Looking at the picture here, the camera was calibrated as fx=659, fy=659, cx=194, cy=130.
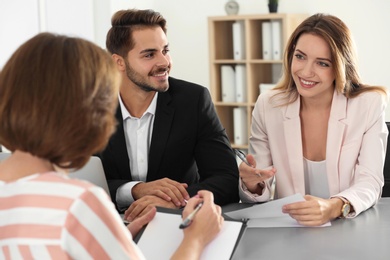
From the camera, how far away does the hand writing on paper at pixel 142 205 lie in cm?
210

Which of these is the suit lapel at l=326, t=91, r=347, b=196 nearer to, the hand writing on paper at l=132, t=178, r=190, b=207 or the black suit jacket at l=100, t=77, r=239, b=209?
the black suit jacket at l=100, t=77, r=239, b=209

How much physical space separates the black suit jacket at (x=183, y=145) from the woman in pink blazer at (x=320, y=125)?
0.52 feet

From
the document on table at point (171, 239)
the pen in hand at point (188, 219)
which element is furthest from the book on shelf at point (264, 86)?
the pen in hand at point (188, 219)

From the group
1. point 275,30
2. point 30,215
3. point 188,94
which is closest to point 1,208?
point 30,215

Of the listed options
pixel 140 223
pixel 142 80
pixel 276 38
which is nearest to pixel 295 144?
pixel 142 80

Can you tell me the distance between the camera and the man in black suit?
2.56 m

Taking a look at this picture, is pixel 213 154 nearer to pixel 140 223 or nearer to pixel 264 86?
pixel 140 223

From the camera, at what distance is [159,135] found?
2.58 meters

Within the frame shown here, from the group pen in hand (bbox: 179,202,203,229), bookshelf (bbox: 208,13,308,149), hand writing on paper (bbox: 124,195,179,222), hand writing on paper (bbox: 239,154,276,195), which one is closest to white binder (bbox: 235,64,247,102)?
bookshelf (bbox: 208,13,308,149)

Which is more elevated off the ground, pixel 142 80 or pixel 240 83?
pixel 142 80

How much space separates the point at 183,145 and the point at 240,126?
2.80m

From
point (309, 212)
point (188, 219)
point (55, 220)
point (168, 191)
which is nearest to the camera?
point (55, 220)

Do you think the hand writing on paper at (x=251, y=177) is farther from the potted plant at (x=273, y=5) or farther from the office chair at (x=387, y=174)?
the potted plant at (x=273, y=5)

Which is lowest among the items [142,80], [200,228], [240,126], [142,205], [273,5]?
[240,126]
